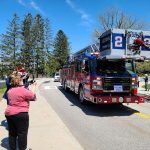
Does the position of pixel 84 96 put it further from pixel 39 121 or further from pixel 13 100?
pixel 13 100

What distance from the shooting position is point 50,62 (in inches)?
3848

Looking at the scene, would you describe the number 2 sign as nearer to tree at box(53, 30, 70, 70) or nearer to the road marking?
the road marking

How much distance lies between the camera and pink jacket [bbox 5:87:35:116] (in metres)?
6.58

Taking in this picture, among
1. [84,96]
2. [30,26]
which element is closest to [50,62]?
[30,26]

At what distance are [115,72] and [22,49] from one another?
73.1 m

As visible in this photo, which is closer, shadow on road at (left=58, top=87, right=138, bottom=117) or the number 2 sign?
shadow on road at (left=58, top=87, right=138, bottom=117)

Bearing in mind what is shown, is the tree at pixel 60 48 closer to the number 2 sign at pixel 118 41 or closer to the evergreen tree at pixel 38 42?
the evergreen tree at pixel 38 42

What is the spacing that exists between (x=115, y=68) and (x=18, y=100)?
848 centimetres

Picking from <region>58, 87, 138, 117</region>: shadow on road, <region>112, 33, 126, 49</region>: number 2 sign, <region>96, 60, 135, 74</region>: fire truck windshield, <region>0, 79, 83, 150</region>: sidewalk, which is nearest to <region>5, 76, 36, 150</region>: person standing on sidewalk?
<region>0, 79, 83, 150</region>: sidewalk

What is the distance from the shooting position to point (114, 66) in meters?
14.6

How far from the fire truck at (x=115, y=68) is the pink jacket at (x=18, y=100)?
266 inches

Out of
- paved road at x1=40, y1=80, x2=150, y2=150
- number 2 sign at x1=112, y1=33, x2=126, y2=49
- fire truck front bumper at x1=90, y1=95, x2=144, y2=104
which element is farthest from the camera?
number 2 sign at x1=112, y1=33, x2=126, y2=49

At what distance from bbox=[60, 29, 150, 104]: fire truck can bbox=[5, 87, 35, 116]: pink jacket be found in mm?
6758

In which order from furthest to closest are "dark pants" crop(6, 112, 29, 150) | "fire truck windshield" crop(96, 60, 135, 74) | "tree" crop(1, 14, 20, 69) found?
1. "tree" crop(1, 14, 20, 69)
2. "fire truck windshield" crop(96, 60, 135, 74)
3. "dark pants" crop(6, 112, 29, 150)
